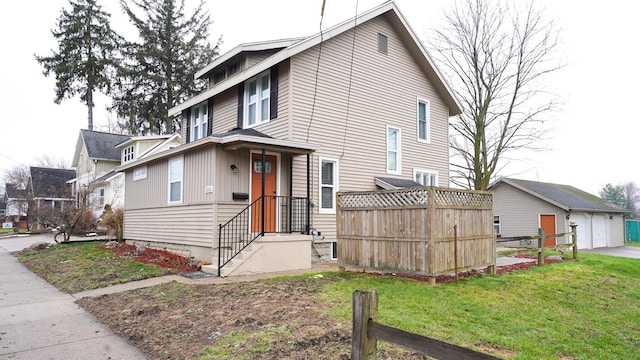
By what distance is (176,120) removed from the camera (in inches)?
1273

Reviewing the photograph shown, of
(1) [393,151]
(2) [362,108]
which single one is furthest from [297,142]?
(1) [393,151]

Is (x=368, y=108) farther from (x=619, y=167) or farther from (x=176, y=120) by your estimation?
(x=619, y=167)

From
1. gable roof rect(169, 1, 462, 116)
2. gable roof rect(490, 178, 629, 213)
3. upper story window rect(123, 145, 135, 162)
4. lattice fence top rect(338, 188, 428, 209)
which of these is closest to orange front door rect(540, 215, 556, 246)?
gable roof rect(490, 178, 629, 213)

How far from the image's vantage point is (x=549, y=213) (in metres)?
24.0

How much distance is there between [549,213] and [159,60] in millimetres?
27549

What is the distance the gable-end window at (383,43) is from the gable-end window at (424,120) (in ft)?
7.95

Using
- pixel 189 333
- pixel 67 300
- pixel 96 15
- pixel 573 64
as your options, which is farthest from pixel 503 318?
pixel 96 15

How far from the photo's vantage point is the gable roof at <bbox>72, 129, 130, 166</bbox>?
30414 millimetres

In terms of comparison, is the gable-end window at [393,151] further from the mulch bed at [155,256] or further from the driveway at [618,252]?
the driveway at [618,252]

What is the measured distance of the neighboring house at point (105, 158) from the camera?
2541 cm

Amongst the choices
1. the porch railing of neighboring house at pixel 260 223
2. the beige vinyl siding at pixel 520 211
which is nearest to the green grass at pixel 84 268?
the porch railing of neighboring house at pixel 260 223

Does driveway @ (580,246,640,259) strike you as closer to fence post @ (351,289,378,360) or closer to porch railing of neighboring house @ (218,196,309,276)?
porch railing of neighboring house @ (218,196,309,276)

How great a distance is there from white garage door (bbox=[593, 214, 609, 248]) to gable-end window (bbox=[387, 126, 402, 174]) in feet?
62.8

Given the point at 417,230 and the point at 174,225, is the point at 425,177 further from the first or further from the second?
the point at 174,225
